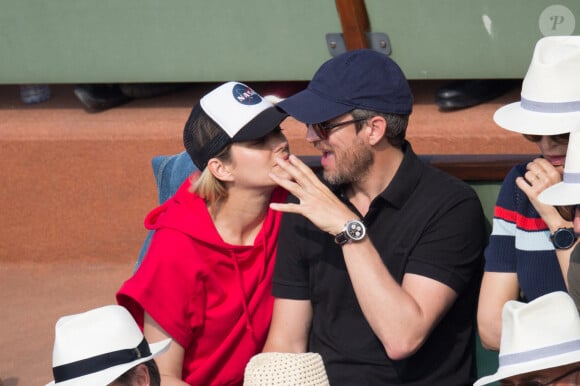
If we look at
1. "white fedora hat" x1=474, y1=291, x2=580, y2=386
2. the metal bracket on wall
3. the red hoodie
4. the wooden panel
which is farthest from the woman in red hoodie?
the metal bracket on wall

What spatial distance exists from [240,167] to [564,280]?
106cm

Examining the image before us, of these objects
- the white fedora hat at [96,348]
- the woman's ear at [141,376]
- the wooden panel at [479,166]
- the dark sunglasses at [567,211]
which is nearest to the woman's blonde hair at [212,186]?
the wooden panel at [479,166]

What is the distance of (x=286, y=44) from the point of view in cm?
517

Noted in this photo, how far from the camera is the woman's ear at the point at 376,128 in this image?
3.19 m

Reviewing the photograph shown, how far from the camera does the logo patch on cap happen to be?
3.41 meters

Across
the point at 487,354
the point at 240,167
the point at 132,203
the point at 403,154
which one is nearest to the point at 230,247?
the point at 240,167

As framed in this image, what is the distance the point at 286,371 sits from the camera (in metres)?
2.34

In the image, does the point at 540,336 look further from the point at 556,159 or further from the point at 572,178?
the point at 556,159

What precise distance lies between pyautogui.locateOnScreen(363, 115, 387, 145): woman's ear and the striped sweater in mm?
395

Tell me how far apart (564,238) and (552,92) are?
1.33ft

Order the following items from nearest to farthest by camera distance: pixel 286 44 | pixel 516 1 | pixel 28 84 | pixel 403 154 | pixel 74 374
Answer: pixel 74 374
pixel 403 154
pixel 516 1
pixel 286 44
pixel 28 84

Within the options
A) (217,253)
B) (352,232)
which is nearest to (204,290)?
(217,253)

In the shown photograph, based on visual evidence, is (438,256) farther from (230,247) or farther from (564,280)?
(230,247)

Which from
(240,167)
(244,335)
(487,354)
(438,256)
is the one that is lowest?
(487,354)
